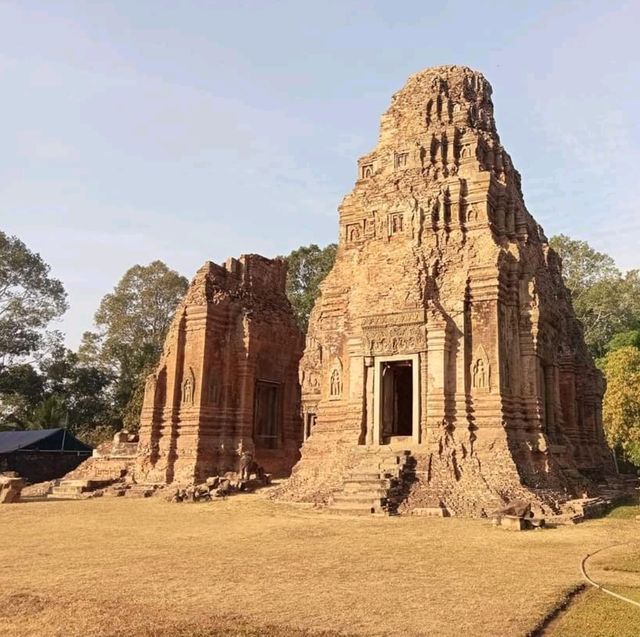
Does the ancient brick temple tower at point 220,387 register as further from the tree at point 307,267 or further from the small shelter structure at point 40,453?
the tree at point 307,267

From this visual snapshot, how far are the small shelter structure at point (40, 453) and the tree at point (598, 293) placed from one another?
27793 mm

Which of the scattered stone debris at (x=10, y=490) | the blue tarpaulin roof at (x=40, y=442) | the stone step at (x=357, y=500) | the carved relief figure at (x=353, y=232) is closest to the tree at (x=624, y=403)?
the carved relief figure at (x=353, y=232)

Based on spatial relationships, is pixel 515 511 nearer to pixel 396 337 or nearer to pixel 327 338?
pixel 396 337

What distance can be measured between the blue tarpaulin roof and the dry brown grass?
49.2ft

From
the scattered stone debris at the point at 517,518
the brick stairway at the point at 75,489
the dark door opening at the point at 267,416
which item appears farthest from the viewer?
A: the dark door opening at the point at 267,416

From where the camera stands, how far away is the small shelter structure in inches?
1088

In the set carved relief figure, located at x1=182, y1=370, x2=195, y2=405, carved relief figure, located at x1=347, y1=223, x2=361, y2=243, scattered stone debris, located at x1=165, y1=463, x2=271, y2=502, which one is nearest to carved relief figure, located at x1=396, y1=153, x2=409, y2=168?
carved relief figure, located at x1=347, y1=223, x2=361, y2=243

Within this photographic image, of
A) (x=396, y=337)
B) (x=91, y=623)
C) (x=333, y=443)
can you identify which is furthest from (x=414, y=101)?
(x=91, y=623)

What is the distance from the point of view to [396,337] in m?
18.1

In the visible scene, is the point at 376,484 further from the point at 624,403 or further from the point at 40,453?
the point at 40,453

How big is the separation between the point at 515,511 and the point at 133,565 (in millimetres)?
7489

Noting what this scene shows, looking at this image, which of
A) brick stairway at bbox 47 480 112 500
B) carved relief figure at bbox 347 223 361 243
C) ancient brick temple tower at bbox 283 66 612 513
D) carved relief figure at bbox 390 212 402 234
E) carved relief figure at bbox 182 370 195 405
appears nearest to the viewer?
ancient brick temple tower at bbox 283 66 612 513

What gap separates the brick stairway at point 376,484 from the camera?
14.9m

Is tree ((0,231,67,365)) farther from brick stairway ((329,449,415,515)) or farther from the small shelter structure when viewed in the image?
brick stairway ((329,449,415,515))
